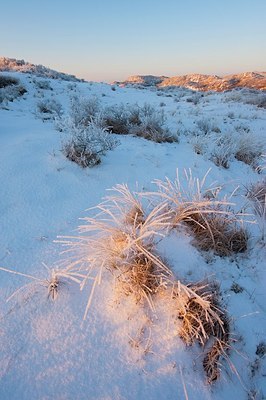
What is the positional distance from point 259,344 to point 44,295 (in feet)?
4.55

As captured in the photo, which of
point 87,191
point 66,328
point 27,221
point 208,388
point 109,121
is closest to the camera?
point 208,388

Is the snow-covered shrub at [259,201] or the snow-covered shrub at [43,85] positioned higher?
the snow-covered shrub at [43,85]

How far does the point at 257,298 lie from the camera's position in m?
2.41

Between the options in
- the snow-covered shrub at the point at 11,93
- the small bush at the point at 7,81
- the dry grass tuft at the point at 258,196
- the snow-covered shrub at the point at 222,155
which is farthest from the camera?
the small bush at the point at 7,81

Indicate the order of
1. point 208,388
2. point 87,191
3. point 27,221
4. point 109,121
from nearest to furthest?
1. point 208,388
2. point 27,221
3. point 87,191
4. point 109,121

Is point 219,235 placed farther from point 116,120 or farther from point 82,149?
point 116,120

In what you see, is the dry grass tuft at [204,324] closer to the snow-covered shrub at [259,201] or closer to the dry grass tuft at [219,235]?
the dry grass tuft at [219,235]

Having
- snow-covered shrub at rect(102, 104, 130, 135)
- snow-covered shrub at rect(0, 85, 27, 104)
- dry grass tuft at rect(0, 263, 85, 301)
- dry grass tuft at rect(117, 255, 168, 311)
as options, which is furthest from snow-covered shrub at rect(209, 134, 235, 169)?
snow-covered shrub at rect(0, 85, 27, 104)

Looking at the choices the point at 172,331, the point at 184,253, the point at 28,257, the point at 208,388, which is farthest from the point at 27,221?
the point at 208,388

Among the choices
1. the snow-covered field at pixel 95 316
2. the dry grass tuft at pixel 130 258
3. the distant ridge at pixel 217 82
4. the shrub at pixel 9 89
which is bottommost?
the distant ridge at pixel 217 82

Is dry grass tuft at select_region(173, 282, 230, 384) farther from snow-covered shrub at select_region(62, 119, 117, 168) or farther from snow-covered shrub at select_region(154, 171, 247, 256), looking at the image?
snow-covered shrub at select_region(62, 119, 117, 168)

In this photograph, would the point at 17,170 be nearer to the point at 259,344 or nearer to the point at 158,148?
the point at 158,148

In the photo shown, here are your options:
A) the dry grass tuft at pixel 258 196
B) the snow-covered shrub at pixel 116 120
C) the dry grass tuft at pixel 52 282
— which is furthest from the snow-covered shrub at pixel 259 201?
the snow-covered shrub at pixel 116 120

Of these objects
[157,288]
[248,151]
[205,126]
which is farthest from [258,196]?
[205,126]
